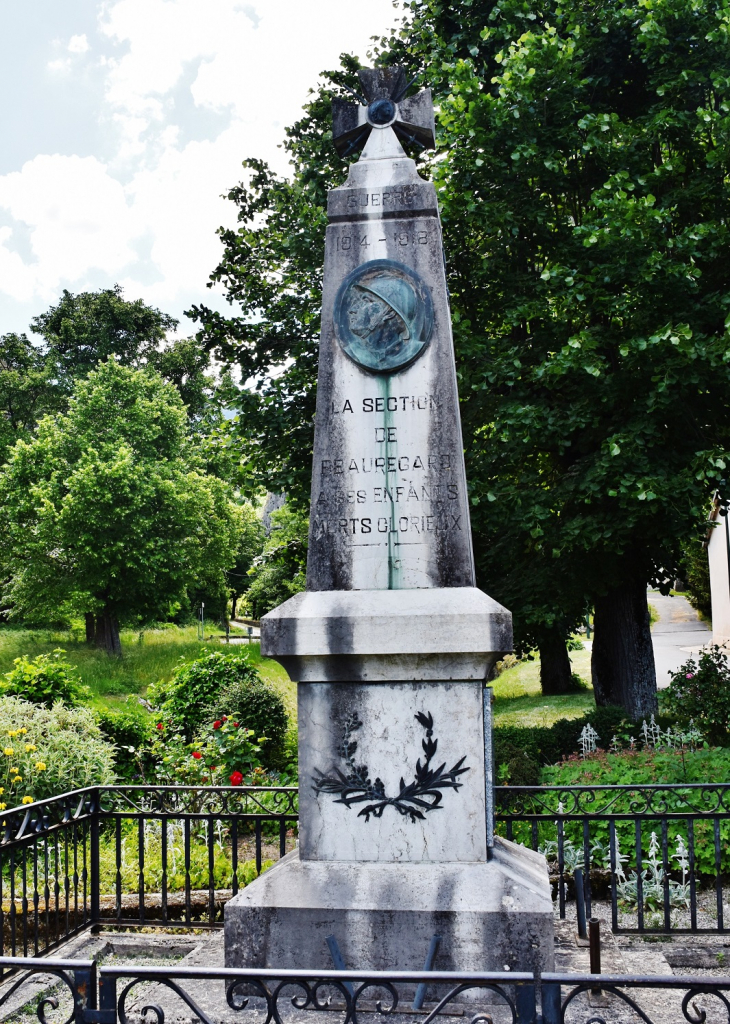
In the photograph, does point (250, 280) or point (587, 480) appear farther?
point (250, 280)

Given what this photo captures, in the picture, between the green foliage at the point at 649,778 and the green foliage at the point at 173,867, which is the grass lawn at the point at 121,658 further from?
the green foliage at the point at 649,778

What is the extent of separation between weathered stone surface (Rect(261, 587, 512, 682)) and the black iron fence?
2.09m

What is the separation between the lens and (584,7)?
1169 cm

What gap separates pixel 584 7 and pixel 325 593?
34.7ft

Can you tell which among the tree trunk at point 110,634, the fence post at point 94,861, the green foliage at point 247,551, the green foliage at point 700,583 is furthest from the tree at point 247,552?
the fence post at point 94,861

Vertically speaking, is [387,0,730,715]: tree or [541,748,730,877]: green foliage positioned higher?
[387,0,730,715]: tree

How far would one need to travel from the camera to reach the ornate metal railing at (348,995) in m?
2.66

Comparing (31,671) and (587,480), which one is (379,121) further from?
(31,671)

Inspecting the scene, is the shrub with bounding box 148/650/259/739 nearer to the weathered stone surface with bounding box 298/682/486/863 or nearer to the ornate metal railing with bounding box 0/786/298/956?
the ornate metal railing with bounding box 0/786/298/956

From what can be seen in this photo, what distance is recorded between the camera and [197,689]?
12.7m

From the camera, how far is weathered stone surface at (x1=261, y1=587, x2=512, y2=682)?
431 centimetres

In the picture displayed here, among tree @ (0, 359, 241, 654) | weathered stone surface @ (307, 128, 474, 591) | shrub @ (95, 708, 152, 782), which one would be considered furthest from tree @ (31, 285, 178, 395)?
weathered stone surface @ (307, 128, 474, 591)

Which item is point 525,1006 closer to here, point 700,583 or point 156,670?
point 156,670

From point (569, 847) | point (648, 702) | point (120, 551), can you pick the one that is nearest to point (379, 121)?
point (569, 847)
